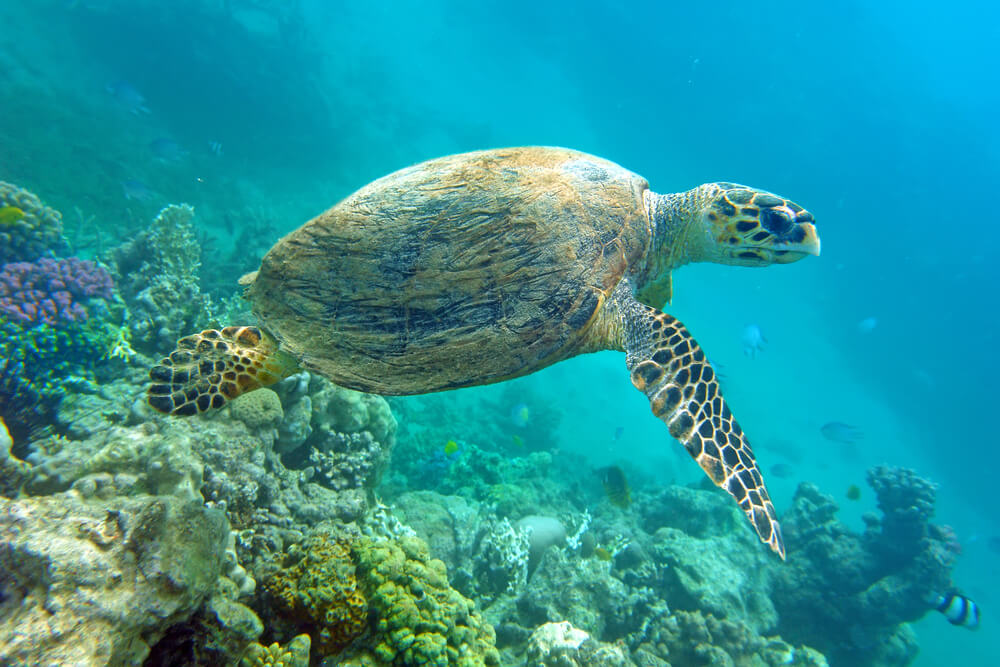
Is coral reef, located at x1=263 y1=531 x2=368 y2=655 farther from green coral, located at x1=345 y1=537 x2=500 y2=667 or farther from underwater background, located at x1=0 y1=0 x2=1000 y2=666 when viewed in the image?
underwater background, located at x1=0 y1=0 x2=1000 y2=666

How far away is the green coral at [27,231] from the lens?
6.94 meters

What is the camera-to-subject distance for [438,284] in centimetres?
296

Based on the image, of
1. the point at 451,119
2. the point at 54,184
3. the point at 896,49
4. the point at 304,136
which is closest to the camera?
the point at 54,184

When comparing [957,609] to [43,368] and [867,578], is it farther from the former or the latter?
[43,368]

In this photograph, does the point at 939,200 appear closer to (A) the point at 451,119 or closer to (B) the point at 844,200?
(B) the point at 844,200

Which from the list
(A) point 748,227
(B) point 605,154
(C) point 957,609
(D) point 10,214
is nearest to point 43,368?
(D) point 10,214

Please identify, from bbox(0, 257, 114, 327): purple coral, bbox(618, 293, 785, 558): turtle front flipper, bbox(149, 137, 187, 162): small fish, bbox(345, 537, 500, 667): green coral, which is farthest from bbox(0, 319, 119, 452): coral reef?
bbox(149, 137, 187, 162): small fish

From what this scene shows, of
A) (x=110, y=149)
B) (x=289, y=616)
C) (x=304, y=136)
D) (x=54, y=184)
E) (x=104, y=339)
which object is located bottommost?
(x=289, y=616)

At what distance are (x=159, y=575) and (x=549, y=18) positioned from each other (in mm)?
40532

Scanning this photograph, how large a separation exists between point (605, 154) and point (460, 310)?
41.5 m

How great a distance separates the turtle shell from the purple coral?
16.3 feet

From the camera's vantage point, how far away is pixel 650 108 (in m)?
33.9

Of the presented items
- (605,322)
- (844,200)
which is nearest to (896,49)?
(844,200)

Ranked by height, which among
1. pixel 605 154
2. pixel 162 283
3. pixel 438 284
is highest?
pixel 605 154
